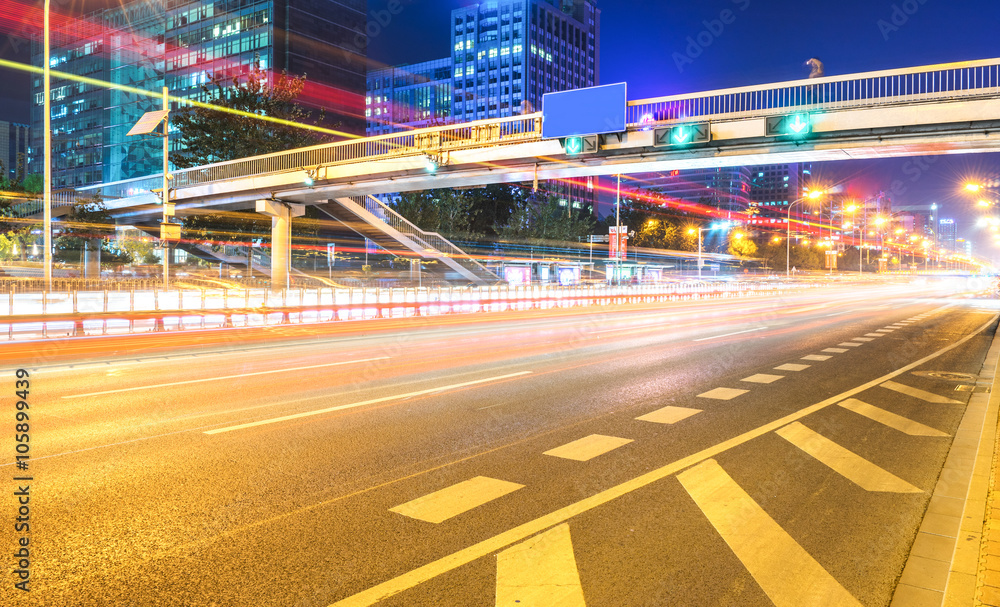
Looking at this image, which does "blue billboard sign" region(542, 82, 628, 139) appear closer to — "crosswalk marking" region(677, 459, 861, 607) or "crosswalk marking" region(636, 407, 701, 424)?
"crosswalk marking" region(636, 407, 701, 424)

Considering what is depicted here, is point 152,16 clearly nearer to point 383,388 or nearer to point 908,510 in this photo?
point 383,388

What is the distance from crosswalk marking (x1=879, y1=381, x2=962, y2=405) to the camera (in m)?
9.75

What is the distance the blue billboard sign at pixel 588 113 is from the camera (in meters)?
23.3

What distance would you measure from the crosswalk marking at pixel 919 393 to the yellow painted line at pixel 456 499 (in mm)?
8022

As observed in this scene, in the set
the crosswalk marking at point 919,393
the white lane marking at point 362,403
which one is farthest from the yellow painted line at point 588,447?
the crosswalk marking at point 919,393

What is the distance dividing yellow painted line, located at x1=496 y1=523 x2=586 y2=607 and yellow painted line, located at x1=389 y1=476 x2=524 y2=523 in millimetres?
757

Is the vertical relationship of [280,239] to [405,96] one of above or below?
below

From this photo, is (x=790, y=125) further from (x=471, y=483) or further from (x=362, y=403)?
(x=471, y=483)

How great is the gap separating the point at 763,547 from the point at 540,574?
1624mm

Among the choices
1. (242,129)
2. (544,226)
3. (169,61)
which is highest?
(169,61)

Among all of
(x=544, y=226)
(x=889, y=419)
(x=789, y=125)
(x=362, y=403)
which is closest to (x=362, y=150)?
(x=789, y=125)

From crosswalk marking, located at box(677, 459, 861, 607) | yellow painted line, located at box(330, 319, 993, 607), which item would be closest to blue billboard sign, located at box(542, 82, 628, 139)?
yellow painted line, located at box(330, 319, 993, 607)

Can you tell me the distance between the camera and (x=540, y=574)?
376cm

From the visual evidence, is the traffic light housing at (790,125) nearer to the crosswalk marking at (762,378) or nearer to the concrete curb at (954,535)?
the crosswalk marking at (762,378)
